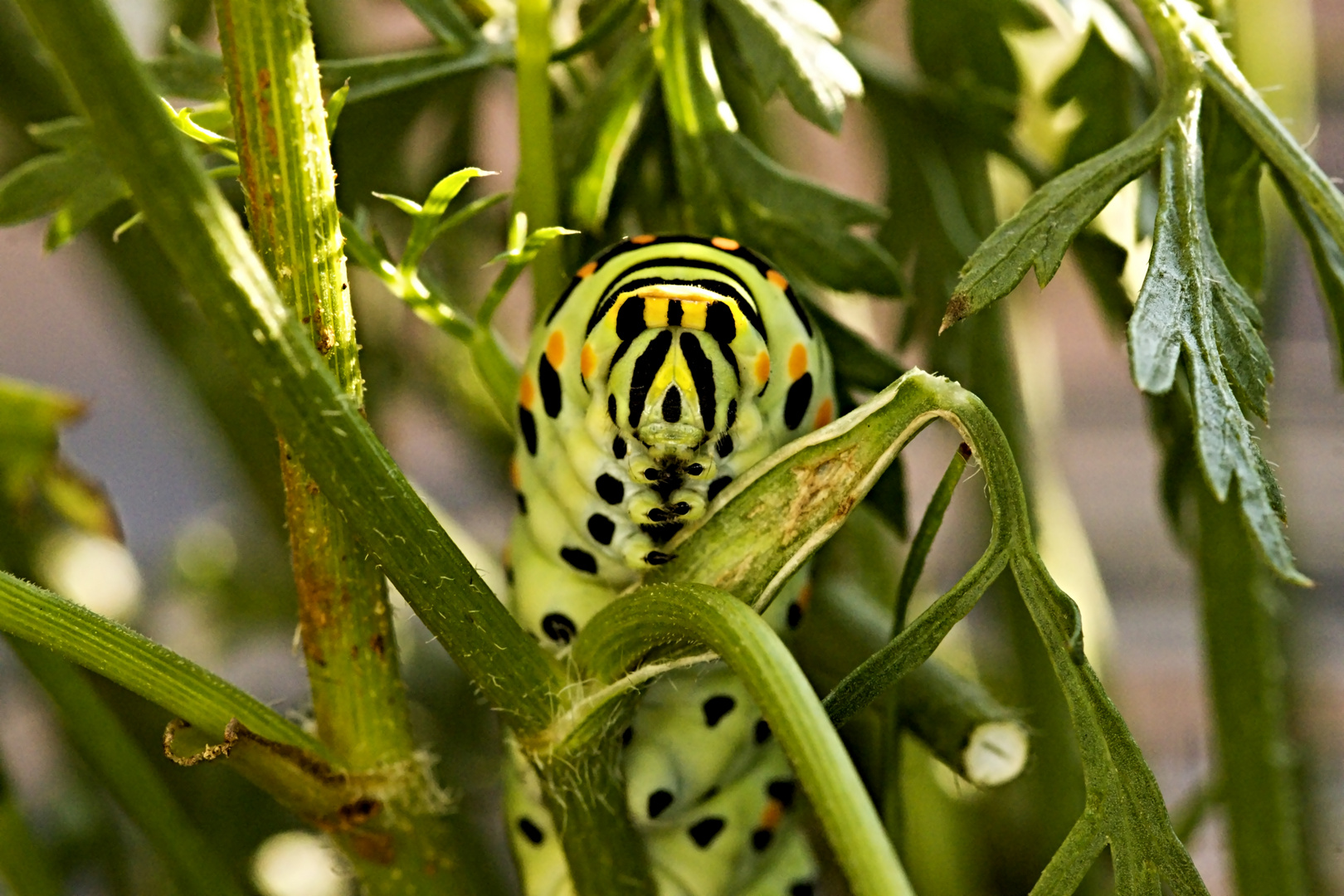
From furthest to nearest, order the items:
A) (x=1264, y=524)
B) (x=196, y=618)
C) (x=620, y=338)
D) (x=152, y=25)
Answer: (x=196, y=618) < (x=152, y=25) < (x=620, y=338) < (x=1264, y=524)

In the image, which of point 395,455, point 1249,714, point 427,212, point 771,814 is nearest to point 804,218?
point 427,212

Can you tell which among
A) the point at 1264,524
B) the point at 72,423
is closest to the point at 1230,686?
the point at 1264,524

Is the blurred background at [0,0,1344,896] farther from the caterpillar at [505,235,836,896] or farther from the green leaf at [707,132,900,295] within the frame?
the green leaf at [707,132,900,295]

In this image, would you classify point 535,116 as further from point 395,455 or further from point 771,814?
point 395,455

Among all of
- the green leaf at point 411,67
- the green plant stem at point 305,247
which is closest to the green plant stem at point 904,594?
the green plant stem at point 305,247

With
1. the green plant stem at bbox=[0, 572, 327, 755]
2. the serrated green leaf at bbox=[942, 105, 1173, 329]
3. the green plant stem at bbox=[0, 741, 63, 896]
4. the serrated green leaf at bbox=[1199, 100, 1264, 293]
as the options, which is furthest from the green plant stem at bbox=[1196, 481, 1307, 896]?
the green plant stem at bbox=[0, 741, 63, 896]

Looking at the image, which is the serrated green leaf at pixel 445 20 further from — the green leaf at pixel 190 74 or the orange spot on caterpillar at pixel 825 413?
the orange spot on caterpillar at pixel 825 413

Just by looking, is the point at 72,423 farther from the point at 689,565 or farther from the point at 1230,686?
the point at 1230,686
